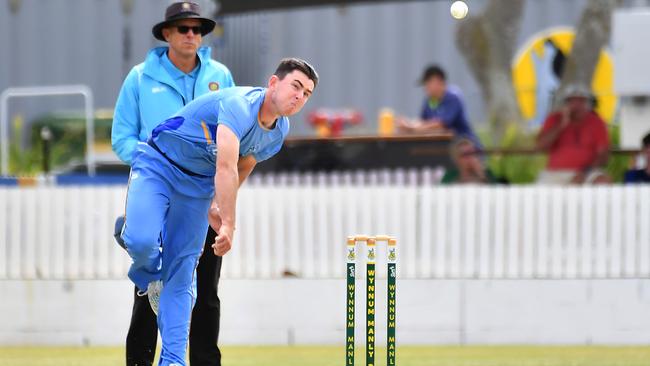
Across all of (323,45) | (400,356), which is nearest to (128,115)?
(400,356)

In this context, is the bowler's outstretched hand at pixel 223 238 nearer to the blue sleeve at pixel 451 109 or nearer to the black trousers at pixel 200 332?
the black trousers at pixel 200 332

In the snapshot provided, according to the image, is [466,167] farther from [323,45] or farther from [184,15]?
[323,45]

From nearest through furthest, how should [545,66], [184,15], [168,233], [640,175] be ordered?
[168,233] < [184,15] < [640,175] < [545,66]

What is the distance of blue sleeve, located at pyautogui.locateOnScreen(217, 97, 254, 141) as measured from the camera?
7.32 meters

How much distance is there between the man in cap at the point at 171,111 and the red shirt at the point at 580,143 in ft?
20.1

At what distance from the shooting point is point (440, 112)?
579 inches

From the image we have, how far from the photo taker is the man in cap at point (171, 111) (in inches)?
328

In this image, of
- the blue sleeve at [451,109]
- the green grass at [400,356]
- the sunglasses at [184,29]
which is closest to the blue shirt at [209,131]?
the sunglasses at [184,29]

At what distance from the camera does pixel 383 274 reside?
A: 11.0 metres

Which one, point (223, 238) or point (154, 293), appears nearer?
point (223, 238)

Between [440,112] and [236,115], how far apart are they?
7.57m

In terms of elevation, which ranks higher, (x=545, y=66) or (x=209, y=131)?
(x=545, y=66)

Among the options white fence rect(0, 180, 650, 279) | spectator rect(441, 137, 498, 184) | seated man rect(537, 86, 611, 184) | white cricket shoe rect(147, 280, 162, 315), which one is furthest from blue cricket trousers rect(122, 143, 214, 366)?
seated man rect(537, 86, 611, 184)

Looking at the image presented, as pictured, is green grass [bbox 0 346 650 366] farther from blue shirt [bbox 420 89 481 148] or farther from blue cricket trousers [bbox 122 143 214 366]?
blue shirt [bbox 420 89 481 148]
